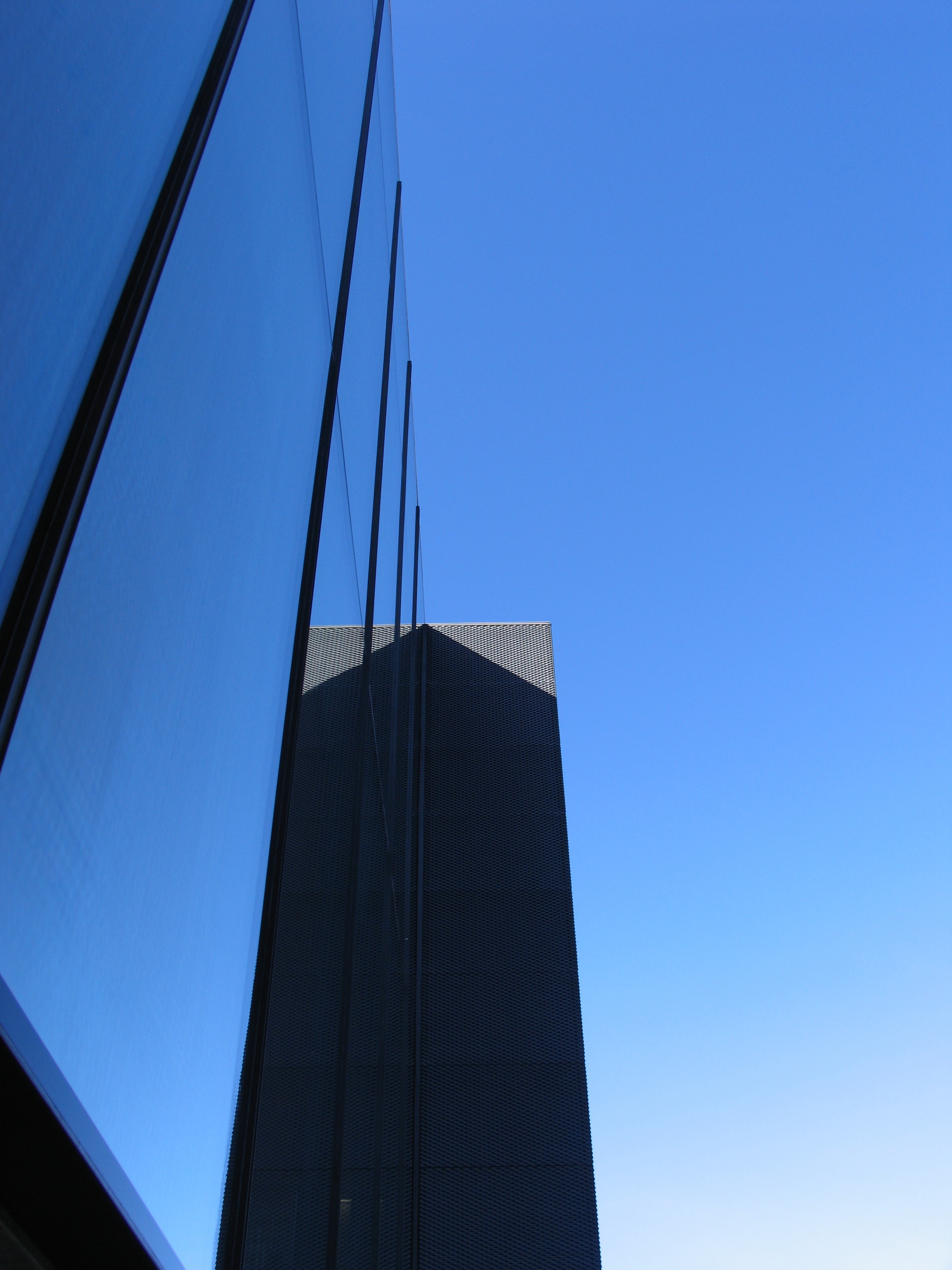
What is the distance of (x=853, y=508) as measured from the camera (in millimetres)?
13039

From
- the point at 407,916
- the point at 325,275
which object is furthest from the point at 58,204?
the point at 407,916

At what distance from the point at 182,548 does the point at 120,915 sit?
2.26 ft

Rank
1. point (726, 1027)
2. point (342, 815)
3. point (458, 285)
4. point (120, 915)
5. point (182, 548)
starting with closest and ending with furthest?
point (120, 915) → point (182, 548) → point (342, 815) → point (458, 285) → point (726, 1027)

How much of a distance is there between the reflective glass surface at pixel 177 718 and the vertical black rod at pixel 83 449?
36 millimetres

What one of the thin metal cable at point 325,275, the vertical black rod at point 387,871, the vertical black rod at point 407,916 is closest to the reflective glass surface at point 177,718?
the thin metal cable at point 325,275

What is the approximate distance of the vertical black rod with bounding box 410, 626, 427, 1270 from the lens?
6.23 meters

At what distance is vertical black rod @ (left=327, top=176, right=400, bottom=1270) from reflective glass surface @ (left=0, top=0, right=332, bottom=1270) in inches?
44.9

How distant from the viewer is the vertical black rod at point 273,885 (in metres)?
2.07

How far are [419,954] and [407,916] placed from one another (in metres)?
0.61

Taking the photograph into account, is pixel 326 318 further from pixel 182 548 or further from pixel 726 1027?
pixel 726 1027

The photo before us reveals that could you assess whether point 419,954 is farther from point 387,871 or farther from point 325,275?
point 325,275

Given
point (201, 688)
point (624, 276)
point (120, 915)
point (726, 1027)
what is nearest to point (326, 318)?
point (201, 688)

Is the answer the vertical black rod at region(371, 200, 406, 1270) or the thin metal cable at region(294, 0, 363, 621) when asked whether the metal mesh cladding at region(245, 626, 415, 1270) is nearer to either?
the vertical black rod at region(371, 200, 406, 1270)

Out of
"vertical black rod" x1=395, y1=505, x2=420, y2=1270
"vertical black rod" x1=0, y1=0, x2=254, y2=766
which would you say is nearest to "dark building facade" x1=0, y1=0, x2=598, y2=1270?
"vertical black rod" x1=0, y1=0, x2=254, y2=766
